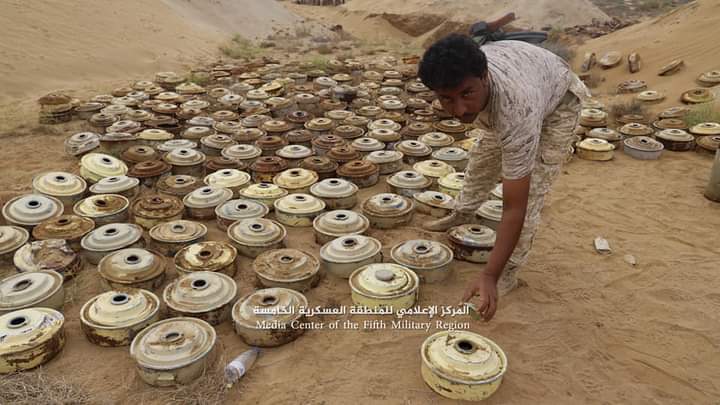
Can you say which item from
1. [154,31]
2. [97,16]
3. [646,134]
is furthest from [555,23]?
[97,16]

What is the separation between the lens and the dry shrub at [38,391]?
253cm

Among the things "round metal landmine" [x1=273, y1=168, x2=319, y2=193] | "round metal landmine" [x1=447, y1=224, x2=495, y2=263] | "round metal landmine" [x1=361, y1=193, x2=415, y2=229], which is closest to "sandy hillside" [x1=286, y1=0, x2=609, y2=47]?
"round metal landmine" [x1=273, y1=168, x2=319, y2=193]

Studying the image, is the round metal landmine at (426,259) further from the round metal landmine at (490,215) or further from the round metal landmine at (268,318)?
the round metal landmine at (268,318)

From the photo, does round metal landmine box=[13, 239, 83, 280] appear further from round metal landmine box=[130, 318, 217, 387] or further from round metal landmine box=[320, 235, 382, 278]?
round metal landmine box=[320, 235, 382, 278]

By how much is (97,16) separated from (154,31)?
154cm

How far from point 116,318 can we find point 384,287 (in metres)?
1.75

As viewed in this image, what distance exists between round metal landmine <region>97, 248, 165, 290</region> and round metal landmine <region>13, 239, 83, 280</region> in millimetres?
267

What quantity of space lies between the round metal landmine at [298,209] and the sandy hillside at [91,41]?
24.9 feet

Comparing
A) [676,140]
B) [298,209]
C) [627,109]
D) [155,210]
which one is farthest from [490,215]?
[627,109]

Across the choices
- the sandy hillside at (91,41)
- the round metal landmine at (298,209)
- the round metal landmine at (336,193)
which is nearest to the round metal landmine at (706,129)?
the round metal landmine at (336,193)

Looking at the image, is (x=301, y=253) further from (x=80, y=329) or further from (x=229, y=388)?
(x=80, y=329)

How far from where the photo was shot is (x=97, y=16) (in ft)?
44.4

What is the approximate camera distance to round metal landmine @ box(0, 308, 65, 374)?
105 inches

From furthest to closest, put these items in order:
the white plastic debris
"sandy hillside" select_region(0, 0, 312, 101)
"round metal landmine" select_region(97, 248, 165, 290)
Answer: "sandy hillside" select_region(0, 0, 312, 101) → the white plastic debris → "round metal landmine" select_region(97, 248, 165, 290)
